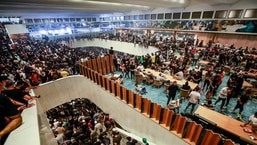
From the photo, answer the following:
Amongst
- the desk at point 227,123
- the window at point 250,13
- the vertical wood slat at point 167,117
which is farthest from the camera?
the window at point 250,13

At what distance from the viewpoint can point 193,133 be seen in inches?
151

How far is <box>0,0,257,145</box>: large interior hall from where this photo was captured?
3.64 metres

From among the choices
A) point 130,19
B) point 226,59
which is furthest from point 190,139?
point 130,19

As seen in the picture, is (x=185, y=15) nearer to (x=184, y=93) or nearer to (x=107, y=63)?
(x=107, y=63)

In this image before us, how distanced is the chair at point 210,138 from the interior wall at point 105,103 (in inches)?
25.2

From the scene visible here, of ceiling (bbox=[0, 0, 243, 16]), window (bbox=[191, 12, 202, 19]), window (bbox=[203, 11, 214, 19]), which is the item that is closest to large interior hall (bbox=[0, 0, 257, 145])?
window (bbox=[191, 12, 202, 19])

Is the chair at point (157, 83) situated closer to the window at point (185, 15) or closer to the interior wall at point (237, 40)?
the interior wall at point (237, 40)

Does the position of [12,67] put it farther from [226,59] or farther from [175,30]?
[175,30]

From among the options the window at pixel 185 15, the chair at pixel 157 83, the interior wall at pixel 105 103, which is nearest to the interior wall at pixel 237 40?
the window at pixel 185 15

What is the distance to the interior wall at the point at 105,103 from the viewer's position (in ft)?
16.1

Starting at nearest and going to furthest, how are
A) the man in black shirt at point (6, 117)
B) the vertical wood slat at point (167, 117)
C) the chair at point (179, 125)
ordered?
1. the man in black shirt at point (6, 117)
2. the chair at point (179, 125)
3. the vertical wood slat at point (167, 117)

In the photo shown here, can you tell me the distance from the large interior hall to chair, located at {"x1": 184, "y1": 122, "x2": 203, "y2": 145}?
0.03 metres

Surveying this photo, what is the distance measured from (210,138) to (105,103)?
5.34 meters

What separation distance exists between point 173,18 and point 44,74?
1572 cm
